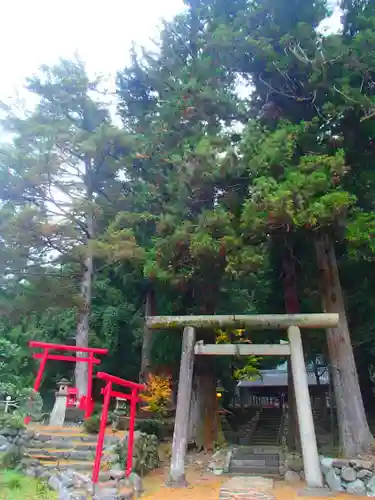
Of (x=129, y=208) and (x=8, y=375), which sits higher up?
(x=129, y=208)

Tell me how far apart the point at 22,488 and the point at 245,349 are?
506 cm

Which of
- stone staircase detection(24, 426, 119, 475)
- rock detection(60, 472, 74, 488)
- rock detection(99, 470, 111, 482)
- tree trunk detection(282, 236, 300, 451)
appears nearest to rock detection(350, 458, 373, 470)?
tree trunk detection(282, 236, 300, 451)

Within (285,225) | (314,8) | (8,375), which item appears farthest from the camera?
(8,375)

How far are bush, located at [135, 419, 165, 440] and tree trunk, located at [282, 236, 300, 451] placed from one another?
3940 millimetres

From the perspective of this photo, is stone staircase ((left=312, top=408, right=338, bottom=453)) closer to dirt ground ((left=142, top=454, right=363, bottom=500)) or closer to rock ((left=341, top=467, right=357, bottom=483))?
rock ((left=341, top=467, right=357, bottom=483))

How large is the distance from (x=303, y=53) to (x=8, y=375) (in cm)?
1442

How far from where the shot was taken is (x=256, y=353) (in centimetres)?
947

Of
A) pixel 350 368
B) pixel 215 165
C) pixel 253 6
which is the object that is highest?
pixel 253 6

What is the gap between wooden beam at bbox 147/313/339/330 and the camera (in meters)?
9.37

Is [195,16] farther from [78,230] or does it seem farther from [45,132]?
[78,230]

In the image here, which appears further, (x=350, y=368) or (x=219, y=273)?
(x=219, y=273)

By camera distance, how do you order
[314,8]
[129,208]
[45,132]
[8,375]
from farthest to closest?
1. [8,375]
2. [129,208]
3. [45,132]
4. [314,8]

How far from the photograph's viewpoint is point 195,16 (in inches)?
533

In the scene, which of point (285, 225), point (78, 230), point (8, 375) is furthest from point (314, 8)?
point (8, 375)
